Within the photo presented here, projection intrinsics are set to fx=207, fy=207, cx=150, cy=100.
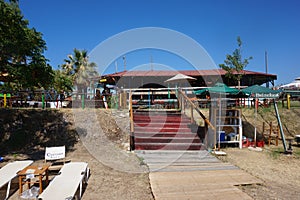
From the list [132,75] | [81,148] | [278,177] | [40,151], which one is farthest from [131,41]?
[132,75]

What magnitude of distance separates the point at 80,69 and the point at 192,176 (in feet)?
69.3

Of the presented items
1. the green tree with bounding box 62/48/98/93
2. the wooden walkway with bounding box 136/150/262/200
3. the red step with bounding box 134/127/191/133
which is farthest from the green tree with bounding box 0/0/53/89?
the green tree with bounding box 62/48/98/93

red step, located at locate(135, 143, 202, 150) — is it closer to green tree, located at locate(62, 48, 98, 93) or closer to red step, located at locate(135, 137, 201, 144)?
red step, located at locate(135, 137, 201, 144)

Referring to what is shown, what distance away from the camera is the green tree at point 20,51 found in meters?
5.29

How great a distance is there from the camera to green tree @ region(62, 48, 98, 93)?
860 inches

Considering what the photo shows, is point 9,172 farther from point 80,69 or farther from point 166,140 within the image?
point 80,69

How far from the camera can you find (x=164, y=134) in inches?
298

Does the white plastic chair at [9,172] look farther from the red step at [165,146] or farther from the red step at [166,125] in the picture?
the red step at [166,125]

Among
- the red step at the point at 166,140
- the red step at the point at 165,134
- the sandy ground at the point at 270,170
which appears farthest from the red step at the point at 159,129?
the sandy ground at the point at 270,170

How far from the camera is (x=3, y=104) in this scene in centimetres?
1194

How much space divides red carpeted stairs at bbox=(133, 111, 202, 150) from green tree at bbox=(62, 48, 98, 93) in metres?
14.5

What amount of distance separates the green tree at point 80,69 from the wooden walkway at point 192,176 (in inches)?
670

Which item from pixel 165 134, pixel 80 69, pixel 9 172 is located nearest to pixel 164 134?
pixel 165 134

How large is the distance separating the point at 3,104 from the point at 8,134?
4.93 m
